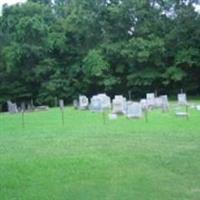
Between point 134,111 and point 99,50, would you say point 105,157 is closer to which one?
point 134,111

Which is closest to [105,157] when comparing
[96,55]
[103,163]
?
[103,163]

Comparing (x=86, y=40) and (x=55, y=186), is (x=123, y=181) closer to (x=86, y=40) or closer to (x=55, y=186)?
(x=55, y=186)

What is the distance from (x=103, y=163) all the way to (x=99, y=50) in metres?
29.3

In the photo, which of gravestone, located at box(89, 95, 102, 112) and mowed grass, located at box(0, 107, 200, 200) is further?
gravestone, located at box(89, 95, 102, 112)

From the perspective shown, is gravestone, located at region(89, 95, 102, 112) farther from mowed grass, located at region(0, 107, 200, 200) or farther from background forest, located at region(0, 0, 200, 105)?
background forest, located at region(0, 0, 200, 105)

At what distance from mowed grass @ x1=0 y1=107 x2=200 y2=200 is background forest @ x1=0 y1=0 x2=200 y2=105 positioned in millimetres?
21287

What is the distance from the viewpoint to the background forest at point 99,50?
124ft

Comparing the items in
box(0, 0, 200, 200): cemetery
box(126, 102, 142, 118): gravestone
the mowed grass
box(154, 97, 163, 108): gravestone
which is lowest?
the mowed grass

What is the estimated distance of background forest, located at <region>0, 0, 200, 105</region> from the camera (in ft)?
124

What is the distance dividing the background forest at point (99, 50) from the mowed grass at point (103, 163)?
21.3 metres

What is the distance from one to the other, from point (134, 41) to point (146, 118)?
18651 mm

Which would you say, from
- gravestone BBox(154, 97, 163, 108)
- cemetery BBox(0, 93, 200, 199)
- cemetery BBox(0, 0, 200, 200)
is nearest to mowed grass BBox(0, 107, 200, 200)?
cemetery BBox(0, 93, 200, 199)

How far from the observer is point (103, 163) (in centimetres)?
1004

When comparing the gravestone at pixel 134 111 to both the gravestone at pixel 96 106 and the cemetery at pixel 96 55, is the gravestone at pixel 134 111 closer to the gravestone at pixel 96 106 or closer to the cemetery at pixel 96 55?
the cemetery at pixel 96 55
